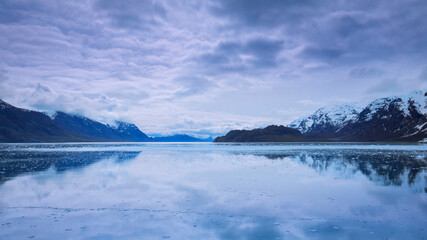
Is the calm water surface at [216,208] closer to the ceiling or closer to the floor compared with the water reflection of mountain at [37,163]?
closer to the floor

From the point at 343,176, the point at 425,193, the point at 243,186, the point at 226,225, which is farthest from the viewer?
the point at 343,176

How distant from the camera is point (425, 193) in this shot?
63.7 ft

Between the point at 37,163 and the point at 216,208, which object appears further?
the point at 37,163

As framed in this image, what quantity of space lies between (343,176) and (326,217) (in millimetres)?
15946

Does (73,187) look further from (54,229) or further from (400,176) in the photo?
(400,176)

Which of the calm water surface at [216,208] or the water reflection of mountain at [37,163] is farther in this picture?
the water reflection of mountain at [37,163]

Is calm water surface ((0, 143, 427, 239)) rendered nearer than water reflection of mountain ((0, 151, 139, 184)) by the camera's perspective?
Yes

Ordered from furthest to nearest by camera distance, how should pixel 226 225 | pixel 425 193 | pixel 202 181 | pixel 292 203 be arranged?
pixel 202 181 → pixel 425 193 → pixel 292 203 → pixel 226 225

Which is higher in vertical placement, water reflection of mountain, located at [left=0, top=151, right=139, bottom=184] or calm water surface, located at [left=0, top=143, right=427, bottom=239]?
water reflection of mountain, located at [left=0, top=151, right=139, bottom=184]

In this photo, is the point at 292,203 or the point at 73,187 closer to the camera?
the point at 292,203

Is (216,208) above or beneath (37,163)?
beneath

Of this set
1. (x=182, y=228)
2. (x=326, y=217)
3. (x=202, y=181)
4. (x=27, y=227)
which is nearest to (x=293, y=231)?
(x=326, y=217)

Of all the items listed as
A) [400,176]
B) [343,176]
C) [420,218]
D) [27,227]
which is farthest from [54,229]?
[400,176]

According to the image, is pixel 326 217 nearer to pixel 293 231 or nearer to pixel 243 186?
pixel 293 231
